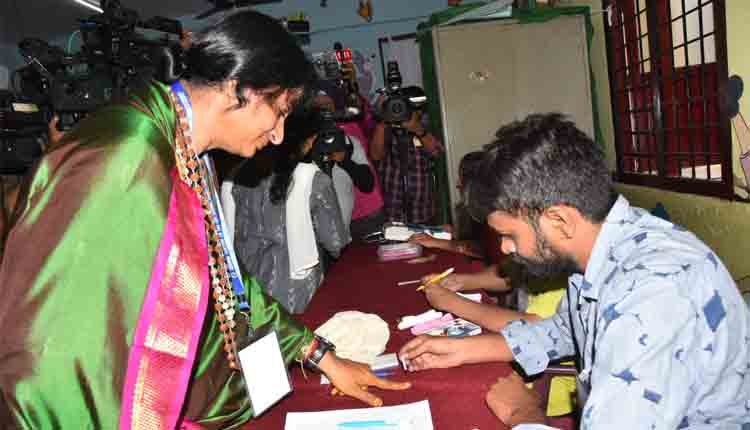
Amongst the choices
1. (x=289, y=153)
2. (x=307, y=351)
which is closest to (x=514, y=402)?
(x=307, y=351)

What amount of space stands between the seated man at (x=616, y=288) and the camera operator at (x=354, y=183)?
1791 mm

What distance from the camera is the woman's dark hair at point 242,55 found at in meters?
0.99

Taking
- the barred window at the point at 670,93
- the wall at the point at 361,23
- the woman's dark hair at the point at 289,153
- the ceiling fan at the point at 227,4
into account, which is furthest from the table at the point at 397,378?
the ceiling fan at the point at 227,4

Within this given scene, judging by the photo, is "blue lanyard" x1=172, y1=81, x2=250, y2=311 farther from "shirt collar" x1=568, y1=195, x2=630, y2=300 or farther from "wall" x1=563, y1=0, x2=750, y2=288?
"wall" x1=563, y1=0, x2=750, y2=288

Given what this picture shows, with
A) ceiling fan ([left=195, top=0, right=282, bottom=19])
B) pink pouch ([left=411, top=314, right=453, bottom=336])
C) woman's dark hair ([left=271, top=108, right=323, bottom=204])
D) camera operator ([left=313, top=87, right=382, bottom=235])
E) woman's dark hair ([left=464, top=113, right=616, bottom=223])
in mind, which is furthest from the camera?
ceiling fan ([left=195, top=0, right=282, bottom=19])

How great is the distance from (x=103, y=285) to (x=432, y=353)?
2.47 ft

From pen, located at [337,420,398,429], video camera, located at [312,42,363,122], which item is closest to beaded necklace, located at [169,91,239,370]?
pen, located at [337,420,398,429]

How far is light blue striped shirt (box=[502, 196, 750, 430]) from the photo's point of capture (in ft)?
2.54

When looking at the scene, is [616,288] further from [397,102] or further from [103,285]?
[397,102]

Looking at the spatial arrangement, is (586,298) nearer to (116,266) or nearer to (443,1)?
(116,266)

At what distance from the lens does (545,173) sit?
97cm

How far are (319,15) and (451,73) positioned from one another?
279 centimetres

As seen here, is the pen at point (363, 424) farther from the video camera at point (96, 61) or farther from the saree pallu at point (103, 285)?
the video camera at point (96, 61)

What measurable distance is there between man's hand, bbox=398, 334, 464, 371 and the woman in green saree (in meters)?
0.46
